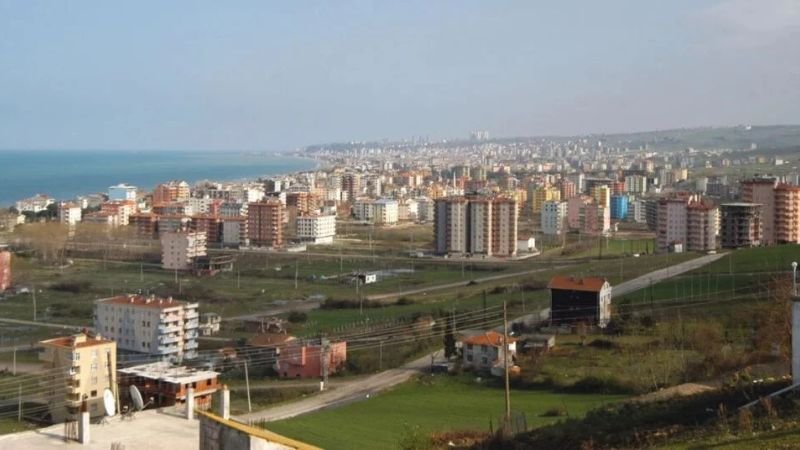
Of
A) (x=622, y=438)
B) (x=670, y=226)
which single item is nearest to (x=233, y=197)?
(x=670, y=226)

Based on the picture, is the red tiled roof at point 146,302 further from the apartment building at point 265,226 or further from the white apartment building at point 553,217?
the white apartment building at point 553,217

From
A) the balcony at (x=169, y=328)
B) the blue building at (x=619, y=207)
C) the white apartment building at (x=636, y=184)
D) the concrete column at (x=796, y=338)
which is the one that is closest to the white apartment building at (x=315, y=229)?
the blue building at (x=619, y=207)

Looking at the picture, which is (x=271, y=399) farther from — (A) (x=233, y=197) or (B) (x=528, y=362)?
(A) (x=233, y=197)

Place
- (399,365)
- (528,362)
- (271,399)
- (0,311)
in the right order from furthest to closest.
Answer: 1. (0,311)
2. (399,365)
3. (528,362)
4. (271,399)

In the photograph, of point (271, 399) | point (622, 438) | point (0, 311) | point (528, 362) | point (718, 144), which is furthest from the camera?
point (718, 144)

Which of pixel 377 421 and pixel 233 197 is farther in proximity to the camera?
pixel 233 197

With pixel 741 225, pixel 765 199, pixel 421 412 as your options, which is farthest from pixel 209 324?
pixel 765 199

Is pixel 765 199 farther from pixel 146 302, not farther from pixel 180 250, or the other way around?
pixel 146 302
